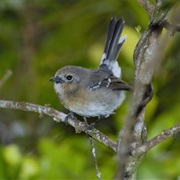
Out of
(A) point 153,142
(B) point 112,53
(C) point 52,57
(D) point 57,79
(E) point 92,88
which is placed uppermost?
(C) point 52,57

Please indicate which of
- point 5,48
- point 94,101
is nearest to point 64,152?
point 94,101

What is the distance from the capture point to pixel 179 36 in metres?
4.55

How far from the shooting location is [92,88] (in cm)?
415

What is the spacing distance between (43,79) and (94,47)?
0.58m

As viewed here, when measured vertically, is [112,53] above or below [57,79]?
above

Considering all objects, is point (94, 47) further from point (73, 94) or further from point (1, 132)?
point (1, 132)

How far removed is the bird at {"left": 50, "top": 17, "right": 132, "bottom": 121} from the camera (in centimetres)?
397

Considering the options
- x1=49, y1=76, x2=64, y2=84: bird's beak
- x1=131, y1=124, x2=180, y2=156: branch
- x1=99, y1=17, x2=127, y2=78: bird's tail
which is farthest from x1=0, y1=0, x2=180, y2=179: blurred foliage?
x1=131, y1=124, x2=180, y2=156: branch

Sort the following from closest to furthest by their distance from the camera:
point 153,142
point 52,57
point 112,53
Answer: point 153,142 < point 112,53 < point 52,57

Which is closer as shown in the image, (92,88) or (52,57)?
(92,88)

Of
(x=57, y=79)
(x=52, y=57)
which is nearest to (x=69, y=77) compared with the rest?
(x=57, y=79)

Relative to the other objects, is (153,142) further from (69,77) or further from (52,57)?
(52,57)

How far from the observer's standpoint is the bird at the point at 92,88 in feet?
13.0

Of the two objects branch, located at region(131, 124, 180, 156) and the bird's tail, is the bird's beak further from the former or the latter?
branch, located at region(131, 124, 180, 156)
